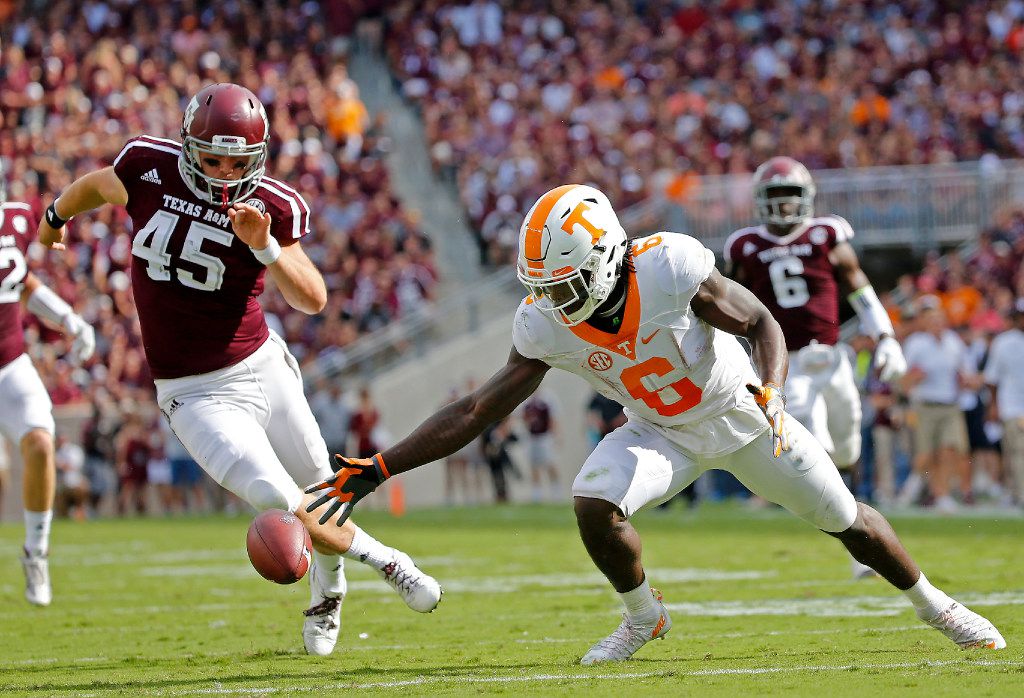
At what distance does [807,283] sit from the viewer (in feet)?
25.5

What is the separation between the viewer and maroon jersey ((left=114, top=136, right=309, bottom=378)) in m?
5.65

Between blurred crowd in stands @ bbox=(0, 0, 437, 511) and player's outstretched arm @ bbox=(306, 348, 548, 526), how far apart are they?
1256cm

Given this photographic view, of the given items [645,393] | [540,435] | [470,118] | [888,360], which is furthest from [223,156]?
[470,118]

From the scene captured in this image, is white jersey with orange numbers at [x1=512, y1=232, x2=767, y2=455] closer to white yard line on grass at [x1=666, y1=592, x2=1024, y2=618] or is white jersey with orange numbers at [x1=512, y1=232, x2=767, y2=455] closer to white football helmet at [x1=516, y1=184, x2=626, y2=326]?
white football helmet at [x1=516, y1=184, x2=626, y2=326]

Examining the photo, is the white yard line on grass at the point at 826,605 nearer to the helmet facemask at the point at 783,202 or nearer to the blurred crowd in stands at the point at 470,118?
the helmet facemask at the point at 783,202

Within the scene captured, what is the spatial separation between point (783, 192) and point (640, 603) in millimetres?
3315

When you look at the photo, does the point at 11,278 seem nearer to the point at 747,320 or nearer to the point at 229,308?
the point at 229,308

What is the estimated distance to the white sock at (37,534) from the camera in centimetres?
718

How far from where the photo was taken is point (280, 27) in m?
22.1

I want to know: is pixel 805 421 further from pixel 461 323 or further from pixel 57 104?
pixel 57 104

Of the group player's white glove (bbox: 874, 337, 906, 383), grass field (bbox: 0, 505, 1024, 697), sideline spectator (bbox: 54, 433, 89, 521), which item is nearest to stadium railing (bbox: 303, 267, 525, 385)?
sideline spectator (bbox: 54, 433, 89, 521)

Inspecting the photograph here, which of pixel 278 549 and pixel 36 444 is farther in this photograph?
pixel 36 444

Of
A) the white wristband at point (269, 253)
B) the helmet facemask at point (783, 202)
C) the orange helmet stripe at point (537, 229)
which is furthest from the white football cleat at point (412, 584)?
the helmet facemask at point (783, 202)

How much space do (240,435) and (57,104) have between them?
14933mm
